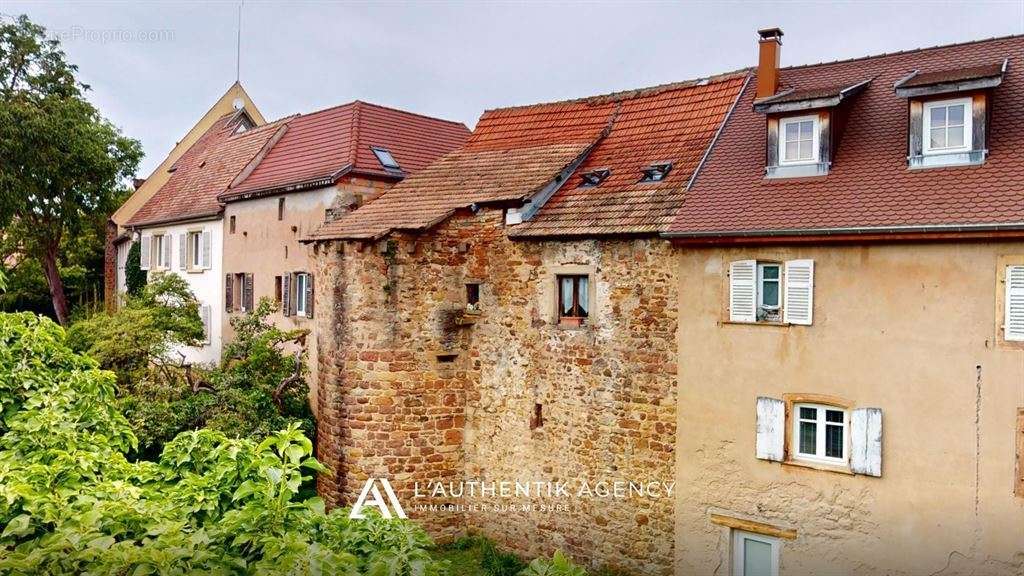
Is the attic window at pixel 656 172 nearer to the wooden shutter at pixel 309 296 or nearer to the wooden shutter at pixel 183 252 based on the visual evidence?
the wooden shutter at pixel 309 296

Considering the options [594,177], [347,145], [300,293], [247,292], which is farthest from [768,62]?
[247,292]

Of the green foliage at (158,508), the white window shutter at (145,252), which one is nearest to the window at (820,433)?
the green foliage at (158,508)

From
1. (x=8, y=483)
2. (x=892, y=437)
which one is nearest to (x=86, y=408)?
(x=8, y=483)

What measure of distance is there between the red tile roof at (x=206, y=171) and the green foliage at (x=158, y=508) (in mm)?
18710

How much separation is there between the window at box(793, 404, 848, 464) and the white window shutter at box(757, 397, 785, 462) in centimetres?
19

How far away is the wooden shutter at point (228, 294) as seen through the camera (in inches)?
987

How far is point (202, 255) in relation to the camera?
1043 inches

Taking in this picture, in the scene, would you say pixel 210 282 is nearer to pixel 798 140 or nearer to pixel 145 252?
pixel 145 252

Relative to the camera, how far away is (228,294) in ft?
82.9

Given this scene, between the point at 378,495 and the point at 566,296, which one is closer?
the point at 566,296

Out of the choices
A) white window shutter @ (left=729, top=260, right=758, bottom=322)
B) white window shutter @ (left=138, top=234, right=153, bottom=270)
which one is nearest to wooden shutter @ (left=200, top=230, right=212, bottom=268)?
white window shutter @ (left=138, top=234, right=153, bottom=270)

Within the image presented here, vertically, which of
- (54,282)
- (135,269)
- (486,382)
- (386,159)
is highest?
(386,159)

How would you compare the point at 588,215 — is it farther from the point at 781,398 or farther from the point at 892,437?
the point at 892,437

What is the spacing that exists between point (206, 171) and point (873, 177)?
22.3 m
